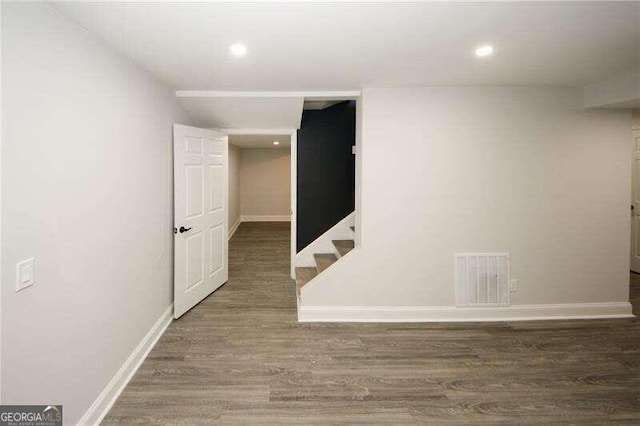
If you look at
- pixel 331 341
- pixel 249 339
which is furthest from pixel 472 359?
pixel 249 339

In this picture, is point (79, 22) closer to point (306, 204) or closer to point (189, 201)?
point (189, 201)

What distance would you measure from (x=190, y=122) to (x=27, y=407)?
2.92m

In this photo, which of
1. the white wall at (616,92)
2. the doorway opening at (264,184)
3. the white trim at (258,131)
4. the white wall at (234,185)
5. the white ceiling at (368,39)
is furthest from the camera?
the doorway opening at (264,184)

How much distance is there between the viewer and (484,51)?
2.25 m

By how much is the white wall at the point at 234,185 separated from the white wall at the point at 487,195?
5.56 m

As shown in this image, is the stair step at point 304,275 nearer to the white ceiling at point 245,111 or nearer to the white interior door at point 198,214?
the white interior door at point 198,214

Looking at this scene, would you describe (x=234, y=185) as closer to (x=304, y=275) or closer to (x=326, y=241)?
(x=326, y=241)

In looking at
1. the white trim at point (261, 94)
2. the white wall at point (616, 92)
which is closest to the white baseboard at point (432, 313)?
the white wall at point (616, 92)

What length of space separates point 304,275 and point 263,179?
627 centimetres

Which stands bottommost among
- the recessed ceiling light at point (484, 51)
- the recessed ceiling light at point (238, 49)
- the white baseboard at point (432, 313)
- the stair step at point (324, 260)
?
the white baseboard at point (432, 313)

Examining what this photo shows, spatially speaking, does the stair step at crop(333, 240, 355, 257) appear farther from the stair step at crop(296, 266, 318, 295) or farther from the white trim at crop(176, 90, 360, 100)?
the white trim at crop(176, 90, 360, 100)

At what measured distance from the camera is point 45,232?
1.57 m

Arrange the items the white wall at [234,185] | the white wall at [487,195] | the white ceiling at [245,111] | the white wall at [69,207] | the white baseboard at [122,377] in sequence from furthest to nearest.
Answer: the white wall at [234,185] < the white ceiling at [245,111] < the white wall at [487,195] < the white baseboard at [122,377] < the white wall at [69,207]

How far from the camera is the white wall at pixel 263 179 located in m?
10.0
